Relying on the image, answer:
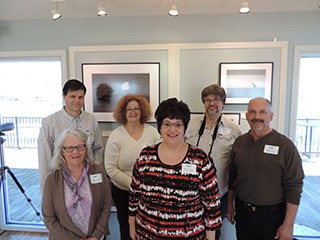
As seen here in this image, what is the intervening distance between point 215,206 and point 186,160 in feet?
1.06

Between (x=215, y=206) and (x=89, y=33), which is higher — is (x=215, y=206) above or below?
below

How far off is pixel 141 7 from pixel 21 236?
117 inches

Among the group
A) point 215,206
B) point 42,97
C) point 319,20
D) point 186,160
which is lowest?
point 215,206

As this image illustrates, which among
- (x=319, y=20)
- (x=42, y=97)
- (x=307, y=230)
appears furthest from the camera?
(x=42, y=97)

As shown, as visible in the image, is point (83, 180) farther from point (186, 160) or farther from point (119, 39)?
point (119, 39)

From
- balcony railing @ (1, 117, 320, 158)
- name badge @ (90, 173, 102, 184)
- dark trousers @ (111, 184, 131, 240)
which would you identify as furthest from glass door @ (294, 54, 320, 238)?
name badge @ (90, 173, 102, 184)

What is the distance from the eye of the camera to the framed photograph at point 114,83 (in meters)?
2.53

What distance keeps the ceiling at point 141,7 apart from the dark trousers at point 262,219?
1.82 m

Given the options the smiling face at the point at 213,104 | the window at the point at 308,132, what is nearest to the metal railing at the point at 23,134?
the smiling face at the point at 213,104

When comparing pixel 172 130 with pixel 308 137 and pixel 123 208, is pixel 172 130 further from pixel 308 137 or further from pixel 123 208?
pixel 308 137

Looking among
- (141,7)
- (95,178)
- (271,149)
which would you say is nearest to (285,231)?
(271,149)

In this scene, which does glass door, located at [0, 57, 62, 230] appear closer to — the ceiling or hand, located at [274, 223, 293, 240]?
the ceiling

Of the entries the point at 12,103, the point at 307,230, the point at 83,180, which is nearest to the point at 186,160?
the point at 83,180

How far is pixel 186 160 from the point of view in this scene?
4.44 ft
